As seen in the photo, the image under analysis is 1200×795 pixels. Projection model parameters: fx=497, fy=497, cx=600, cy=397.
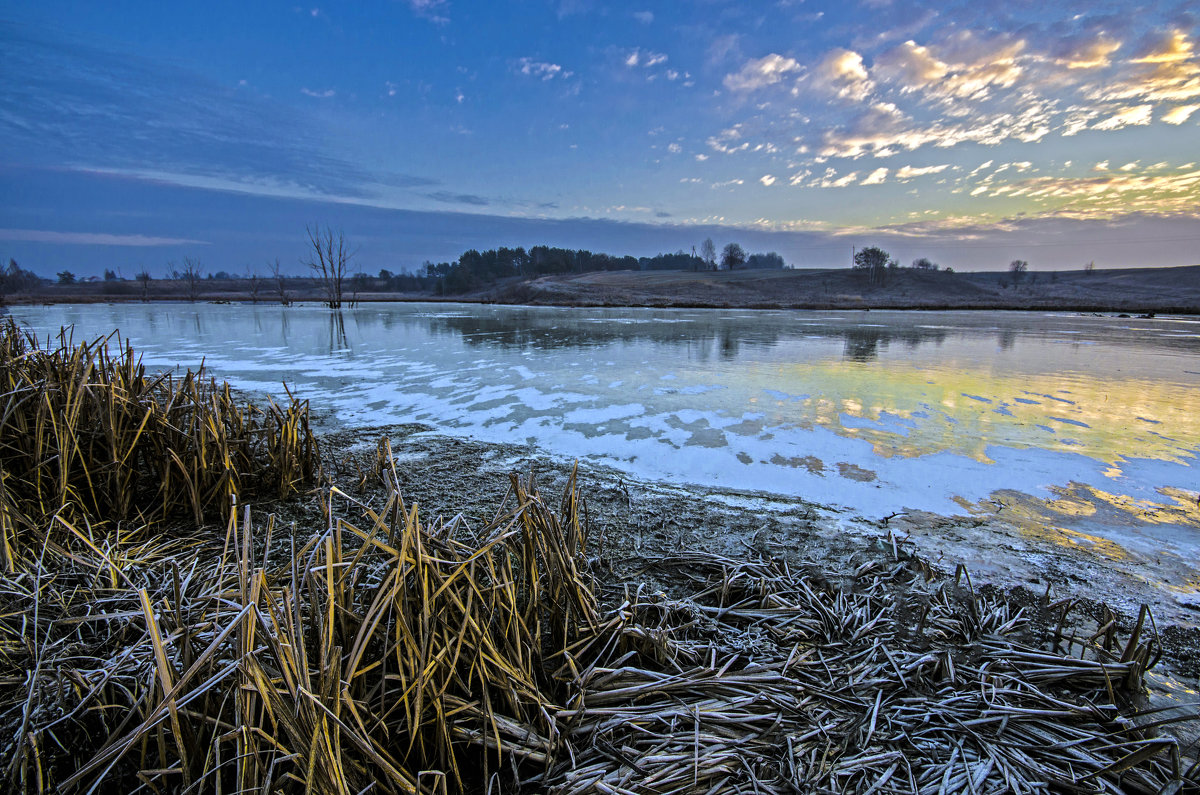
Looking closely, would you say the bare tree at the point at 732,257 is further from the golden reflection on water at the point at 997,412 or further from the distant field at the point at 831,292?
the golden reflection on water at the point at 997,412

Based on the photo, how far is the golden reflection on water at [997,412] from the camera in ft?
17.0

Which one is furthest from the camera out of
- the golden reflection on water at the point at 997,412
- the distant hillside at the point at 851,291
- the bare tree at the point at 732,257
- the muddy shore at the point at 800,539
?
the bare tree at the point at 732,257

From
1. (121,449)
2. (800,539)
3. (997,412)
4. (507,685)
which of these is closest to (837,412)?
(997,412)

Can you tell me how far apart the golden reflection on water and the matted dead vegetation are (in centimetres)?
333

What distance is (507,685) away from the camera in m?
1.60

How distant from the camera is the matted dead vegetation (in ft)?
4.06

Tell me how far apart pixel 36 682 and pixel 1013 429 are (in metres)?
7.65

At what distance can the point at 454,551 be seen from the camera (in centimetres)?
172

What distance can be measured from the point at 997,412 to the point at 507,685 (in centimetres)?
744

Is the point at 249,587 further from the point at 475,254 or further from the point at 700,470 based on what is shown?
the point at 475,254

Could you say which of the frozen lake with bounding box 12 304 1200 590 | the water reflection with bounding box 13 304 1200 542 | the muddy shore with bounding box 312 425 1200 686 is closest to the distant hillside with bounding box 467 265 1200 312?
the water reflection with bounding box 13 304 1200 542

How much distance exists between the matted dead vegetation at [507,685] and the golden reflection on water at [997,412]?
3.33 meters

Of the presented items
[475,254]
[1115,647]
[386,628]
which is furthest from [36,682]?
[475,254]

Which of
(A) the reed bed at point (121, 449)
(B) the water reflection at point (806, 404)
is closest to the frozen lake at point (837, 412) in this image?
(B) the water reflection at point (806, 404)
